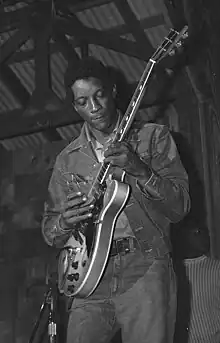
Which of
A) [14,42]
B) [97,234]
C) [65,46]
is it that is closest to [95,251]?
[97,234]

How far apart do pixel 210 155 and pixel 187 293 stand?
985 millimetres

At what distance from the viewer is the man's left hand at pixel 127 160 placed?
1.45 metres

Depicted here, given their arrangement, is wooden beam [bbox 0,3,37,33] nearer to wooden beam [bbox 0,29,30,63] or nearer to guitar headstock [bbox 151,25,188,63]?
wooden beam [bbox 0,29,30,63]

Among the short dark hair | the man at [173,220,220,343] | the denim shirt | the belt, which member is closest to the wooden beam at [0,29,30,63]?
the short dark hair

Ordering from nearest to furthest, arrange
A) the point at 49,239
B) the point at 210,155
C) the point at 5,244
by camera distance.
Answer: the point at 49,239
the point at 210,155
the point at 5,244

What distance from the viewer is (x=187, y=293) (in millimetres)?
2004

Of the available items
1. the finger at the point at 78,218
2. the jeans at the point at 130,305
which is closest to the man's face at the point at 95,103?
the finger at the point at 78,218

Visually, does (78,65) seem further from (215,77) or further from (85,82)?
(215,77)

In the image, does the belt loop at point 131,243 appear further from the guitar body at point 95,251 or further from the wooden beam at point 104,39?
the wooden beam at point 104,39

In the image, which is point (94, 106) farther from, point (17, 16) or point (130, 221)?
point (17, 16)

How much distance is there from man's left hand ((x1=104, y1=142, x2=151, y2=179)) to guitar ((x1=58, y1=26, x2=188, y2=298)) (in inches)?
2.4

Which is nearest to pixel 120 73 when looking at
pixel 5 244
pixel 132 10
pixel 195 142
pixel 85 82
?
pixel 132 10

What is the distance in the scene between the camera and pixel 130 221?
1.53 m

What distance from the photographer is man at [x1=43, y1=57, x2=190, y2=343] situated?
144 cm
